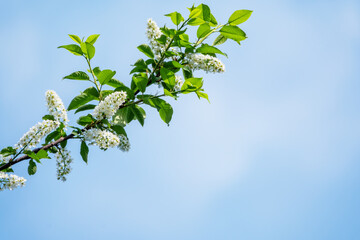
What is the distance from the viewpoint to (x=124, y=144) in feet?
12.5

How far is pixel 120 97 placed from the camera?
3.36 m

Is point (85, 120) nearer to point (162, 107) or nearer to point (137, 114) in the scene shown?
point (137, 114)

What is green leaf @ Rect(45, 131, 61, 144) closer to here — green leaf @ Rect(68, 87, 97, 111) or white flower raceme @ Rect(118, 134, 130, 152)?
green leaf @ Rect(68, 87, 97, 111)

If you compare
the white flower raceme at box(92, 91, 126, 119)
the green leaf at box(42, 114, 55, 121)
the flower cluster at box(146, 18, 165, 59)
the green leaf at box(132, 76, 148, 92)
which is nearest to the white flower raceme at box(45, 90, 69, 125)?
the green leaf at box(42, 114, 55, 121)

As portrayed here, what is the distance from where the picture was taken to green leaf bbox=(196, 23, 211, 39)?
385 cm

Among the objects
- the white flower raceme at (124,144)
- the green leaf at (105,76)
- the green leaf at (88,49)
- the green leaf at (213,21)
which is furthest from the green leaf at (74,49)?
the green leaf at (213,21)

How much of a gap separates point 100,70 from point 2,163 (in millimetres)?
1264

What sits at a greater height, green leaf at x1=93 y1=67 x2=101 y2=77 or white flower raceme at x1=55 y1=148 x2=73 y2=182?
green leaf at x1=93 y1=67 x2=101 y2=77

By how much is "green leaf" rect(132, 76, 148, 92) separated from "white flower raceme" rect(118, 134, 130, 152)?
599 mm

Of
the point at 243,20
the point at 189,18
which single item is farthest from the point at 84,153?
the point at 243,20

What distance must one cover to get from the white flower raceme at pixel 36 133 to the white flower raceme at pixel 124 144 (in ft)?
2.26

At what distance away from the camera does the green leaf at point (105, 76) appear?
349 cm

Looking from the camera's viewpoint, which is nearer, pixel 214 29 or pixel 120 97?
pixel 120 97

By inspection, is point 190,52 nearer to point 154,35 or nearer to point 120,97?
point 154,35
